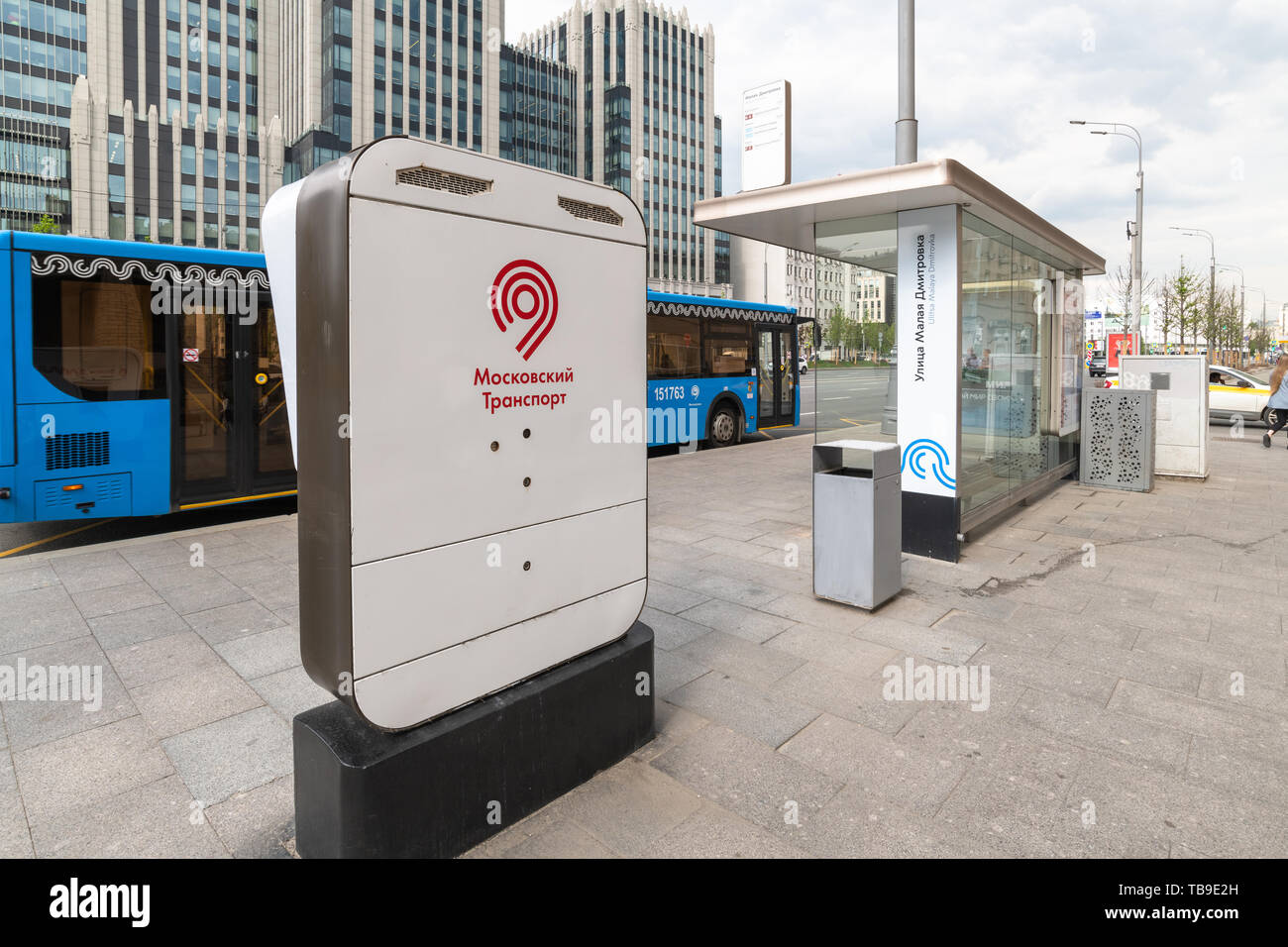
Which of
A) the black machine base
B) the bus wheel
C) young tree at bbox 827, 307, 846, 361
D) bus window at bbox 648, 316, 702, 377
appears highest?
young tree at bbox 827, 307, 846, 361

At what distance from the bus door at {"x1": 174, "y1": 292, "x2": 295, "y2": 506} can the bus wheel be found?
843 cm

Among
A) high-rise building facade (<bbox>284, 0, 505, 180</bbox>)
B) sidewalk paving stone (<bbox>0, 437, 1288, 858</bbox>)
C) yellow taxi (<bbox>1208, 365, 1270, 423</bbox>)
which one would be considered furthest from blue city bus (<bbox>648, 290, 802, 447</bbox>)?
high-rise building facade (<bbox>284, 0, 505, 180</bbox>)

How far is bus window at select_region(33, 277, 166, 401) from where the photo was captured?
7.03 m

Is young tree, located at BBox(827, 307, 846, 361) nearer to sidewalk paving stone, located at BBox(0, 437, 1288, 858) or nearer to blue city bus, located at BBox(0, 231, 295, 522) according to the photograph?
blue city bus, located at BBox(0, 231, 295, 522)

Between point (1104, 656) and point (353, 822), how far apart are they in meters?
4.18

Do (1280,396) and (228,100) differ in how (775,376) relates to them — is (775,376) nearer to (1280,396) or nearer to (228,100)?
(1280,396)

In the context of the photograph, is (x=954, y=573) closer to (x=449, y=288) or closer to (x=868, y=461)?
(x=868, y=461)

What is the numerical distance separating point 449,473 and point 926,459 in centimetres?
526

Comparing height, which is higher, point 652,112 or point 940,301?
point 652,112

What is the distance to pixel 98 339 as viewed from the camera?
7316mm

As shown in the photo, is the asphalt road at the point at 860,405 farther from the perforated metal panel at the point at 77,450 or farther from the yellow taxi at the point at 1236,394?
the yellow taxi at the point at 1236,394

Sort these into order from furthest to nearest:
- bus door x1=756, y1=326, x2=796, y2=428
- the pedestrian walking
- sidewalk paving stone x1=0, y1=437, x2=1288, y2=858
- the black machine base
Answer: bus door x1=756, y1=326, x2=796, y2=428, the pedestrian walking, sidewalk paving stone x1=0, y1=437, x2=1288, y2=858, the black machine base

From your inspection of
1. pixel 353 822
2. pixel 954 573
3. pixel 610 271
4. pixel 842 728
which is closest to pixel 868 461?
pixel 954 573

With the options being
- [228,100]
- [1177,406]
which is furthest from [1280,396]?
[228,100]
